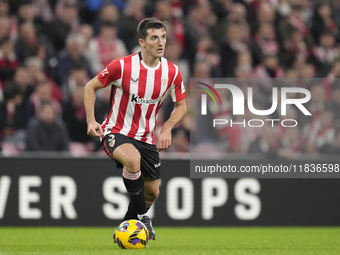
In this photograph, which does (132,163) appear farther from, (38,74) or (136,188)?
(38,74)

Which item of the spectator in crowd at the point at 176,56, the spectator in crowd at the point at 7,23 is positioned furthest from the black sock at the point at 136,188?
the spectator in crowd at the point at 7,23

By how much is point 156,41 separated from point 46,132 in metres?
3.84

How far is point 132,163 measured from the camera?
5.81 meters

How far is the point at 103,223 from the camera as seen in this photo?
9133 millimetres

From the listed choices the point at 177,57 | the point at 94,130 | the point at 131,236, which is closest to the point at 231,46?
the point at 177,57

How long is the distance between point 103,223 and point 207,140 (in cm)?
211

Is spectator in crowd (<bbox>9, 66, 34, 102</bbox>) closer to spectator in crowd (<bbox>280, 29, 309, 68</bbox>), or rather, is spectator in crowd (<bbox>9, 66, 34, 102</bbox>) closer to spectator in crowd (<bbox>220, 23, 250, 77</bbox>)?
spectator in crowd (<bbox>220, 23, 250, 77</bbox>)

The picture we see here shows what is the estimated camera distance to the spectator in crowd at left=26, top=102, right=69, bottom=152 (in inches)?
367

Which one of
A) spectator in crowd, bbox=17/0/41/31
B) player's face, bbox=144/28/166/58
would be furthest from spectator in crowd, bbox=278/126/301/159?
spectator in crowd, bbox=17/0/41/31

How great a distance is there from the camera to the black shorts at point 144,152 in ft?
20.0

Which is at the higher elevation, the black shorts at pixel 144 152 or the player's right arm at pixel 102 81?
the player's right arm at pixel 102 81

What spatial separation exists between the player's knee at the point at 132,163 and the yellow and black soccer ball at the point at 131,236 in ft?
1.59

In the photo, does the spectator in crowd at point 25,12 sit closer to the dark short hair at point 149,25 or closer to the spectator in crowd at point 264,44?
the spectator in crowd at point 264,44

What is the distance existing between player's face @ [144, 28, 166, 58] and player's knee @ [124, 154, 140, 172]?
1.02 m
